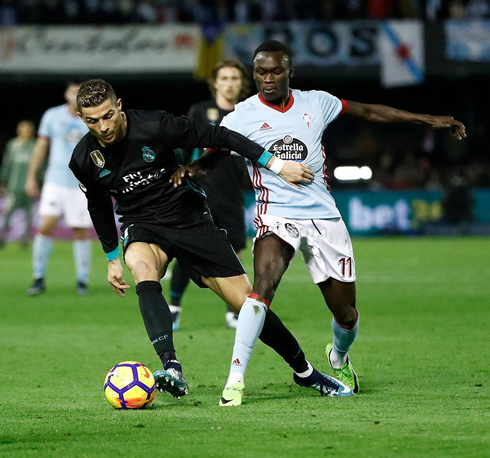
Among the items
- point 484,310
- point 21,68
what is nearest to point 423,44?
point 21,68

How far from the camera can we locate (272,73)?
5.70m

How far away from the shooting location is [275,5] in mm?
27094

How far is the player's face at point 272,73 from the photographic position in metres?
5.68

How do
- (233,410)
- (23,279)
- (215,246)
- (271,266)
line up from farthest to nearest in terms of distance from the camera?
(23,279)
(215,246)
(271,266)
(233,410)

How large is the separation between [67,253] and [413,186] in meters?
9.66

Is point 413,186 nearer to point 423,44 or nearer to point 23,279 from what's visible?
point 423,44

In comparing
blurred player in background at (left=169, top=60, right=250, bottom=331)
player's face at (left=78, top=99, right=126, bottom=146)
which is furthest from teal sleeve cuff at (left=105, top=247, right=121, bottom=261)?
blurred player in background at (left=169, top=60, right=250, bottom=331)

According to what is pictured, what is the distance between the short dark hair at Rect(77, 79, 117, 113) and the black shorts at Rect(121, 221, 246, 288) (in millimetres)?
818

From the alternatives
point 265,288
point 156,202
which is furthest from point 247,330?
point 156,202

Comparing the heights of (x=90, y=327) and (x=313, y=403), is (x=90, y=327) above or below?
below

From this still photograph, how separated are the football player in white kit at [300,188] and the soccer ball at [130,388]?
33.9 inches

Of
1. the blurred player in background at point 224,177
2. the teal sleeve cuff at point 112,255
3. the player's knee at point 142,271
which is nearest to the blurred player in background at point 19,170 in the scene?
the blurred player in background at point 224,177

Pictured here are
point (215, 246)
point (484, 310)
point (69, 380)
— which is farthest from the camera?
point (484, 310)

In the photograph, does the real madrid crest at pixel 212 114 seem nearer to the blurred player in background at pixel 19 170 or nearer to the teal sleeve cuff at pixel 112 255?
the teal sleeve cuff at pixel 112 255
